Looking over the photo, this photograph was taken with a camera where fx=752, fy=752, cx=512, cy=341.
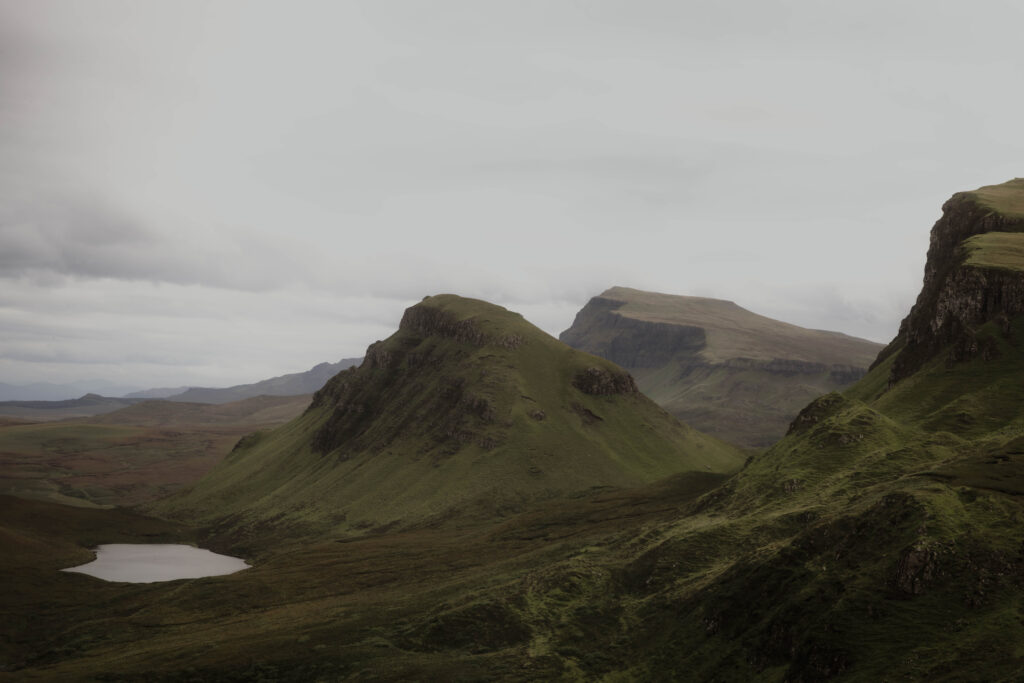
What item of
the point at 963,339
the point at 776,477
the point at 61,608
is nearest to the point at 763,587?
the point at 776,477

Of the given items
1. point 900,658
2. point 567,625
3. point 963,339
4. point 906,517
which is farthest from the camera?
point 963,339

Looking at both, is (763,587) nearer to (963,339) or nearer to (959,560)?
(959,560)

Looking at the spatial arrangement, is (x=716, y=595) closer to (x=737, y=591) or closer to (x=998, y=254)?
(x=737, y=591)

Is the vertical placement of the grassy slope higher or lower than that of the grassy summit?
lower

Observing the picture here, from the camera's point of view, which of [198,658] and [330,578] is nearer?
[198,658]

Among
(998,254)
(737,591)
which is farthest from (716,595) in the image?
(998,254)

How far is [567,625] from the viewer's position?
124 metres

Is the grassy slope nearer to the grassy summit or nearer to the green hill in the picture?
the green hill

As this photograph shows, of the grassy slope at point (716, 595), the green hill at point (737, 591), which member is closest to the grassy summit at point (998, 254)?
the green hill at point (737, 591)

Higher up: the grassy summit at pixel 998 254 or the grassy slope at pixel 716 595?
the grassy summit at pixel 998 254

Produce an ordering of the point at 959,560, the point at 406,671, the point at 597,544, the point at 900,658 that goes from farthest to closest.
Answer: the point at 597,544
the point at 406,671
the point at 959,560
the point at 900,658

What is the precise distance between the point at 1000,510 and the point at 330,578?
15131cm

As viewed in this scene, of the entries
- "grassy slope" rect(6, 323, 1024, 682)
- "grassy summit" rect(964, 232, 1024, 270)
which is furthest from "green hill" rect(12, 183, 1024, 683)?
"grassy summit" rect(964, 232, 1024, 270)

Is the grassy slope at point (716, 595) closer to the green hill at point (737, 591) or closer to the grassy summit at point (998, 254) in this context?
the green hill at point (737, 591)
